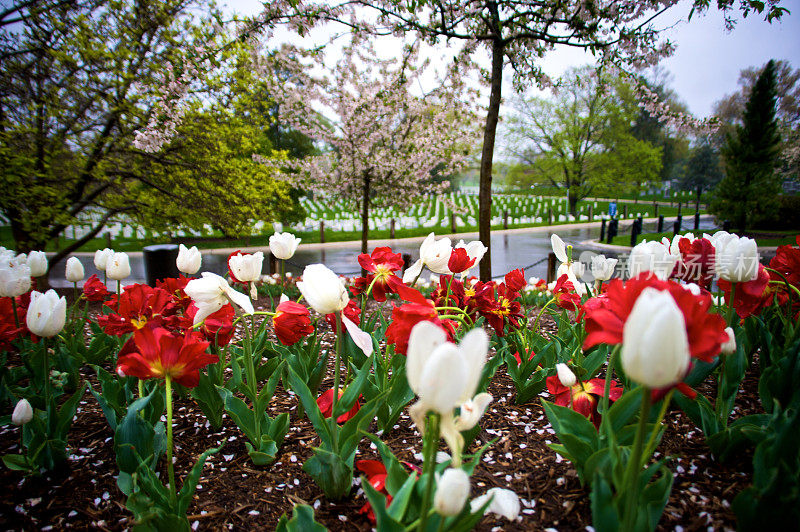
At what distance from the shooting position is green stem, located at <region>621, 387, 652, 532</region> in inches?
30.4

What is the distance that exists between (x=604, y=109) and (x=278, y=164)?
947 inches

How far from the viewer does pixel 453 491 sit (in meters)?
0.68

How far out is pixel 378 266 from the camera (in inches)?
69.5

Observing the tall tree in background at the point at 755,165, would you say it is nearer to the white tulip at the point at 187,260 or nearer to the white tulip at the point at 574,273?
the white tulip at the point at 574,273

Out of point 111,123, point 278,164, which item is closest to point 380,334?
point 111,123

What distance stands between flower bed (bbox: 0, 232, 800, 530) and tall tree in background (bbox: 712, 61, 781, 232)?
18062 millimetres

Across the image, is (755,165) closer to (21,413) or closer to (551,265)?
(551,265)

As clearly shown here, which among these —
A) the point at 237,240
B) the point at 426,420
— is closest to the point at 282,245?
the point at 426,420

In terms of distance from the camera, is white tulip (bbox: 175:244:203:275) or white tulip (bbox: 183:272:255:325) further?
white tulip (bbox: 175:244:203:275)

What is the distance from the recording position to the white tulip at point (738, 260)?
1.38m

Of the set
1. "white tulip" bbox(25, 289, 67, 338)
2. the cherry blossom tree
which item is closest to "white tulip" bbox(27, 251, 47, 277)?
"white tulip" bbox(25, 289, 67, 338)

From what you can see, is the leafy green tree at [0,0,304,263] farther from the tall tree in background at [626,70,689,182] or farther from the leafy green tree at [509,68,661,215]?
the tall tree in background at [626,70,689,182]

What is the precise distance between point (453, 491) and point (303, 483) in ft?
3.40

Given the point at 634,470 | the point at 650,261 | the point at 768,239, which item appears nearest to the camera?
the point at 634,470
